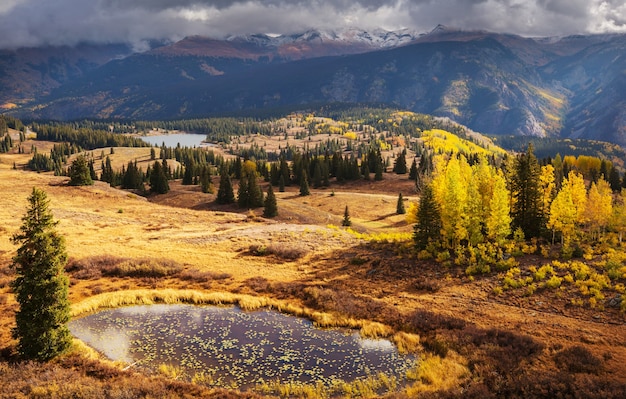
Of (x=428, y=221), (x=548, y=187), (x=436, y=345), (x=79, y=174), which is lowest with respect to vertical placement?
(x=436, y=345)

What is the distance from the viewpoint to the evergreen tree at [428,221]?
50.9m

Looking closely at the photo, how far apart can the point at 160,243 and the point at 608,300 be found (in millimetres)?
53197

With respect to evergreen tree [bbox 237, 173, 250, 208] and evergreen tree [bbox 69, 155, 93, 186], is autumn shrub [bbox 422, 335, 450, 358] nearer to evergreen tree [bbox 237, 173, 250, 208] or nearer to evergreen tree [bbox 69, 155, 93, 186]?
evergreen tree [bbox 237, 173, 250, 208]

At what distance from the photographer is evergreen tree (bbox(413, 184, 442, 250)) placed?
167 ft

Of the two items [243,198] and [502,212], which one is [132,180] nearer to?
[243,198]

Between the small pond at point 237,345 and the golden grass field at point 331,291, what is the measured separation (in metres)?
1.93

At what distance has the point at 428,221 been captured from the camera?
168ft

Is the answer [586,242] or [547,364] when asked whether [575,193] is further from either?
[547,364]

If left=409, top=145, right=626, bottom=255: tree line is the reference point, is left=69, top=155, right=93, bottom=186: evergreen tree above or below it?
above

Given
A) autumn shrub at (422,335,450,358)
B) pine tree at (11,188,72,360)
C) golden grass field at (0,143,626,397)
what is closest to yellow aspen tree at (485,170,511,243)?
golden grass field at (0,143,626,397)

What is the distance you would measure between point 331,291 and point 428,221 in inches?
689

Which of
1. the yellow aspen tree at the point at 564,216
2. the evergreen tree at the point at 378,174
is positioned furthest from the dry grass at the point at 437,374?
the evergreen tree at the point at 378,174

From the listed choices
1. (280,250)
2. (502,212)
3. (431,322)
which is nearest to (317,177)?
(280,250)

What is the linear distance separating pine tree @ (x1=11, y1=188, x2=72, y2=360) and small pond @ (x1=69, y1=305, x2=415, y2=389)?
14.7 feet
